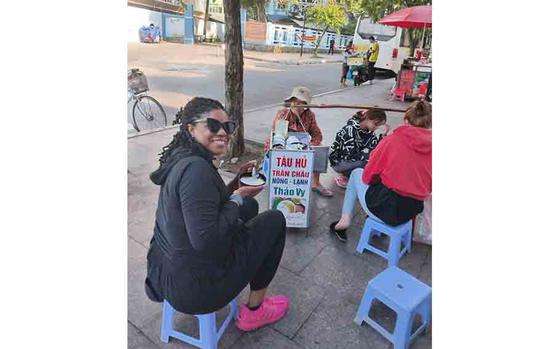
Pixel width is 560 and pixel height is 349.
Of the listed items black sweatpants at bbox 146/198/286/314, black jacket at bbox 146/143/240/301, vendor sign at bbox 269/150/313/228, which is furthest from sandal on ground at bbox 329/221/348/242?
black jacket at bbox 146/143/240/301

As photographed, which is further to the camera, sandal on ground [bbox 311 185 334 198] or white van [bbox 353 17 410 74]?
white van [bbox 353 17 410 74]

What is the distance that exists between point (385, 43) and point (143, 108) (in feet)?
25.7

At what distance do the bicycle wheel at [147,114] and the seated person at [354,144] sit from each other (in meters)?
1.36

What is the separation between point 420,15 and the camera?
441cm

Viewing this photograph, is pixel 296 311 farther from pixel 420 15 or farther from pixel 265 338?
pixel 420 15

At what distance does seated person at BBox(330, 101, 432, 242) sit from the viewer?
5.64 feet

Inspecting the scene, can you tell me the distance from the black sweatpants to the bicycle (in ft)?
1.87

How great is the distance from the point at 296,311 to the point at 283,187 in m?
0.79

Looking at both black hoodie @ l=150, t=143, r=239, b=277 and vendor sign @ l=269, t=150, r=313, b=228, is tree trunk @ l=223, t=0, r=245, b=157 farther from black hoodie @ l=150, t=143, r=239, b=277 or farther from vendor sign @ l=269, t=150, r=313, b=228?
black hoodie @ l=150, t=143, r=239, b=277

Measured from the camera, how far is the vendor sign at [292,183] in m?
2.07

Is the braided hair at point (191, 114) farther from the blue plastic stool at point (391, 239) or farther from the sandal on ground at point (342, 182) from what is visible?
the sandal on ground at point (342, 182)

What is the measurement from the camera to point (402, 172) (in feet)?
5.82

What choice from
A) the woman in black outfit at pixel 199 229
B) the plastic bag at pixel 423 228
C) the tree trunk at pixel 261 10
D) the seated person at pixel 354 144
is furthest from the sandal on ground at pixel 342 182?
the woman in black outfit at pixel 199 229
